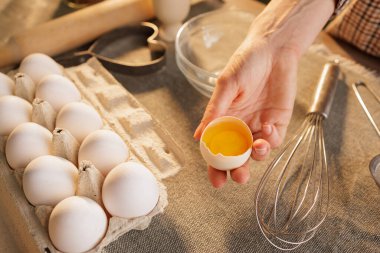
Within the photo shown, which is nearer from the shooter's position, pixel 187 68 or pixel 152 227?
pixel 152 227

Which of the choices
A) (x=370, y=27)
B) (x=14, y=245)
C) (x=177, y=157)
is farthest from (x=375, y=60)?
(x=14, y=245)

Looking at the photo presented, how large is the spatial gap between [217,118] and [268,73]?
204 mm

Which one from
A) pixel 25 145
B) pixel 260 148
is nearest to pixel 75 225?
pixel 25 145

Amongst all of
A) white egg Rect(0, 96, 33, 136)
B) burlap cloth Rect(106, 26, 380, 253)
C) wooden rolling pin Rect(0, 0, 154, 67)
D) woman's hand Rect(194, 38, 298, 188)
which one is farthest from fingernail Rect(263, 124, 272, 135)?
wooden rolling pin Rect(0, 0, 154, 67)

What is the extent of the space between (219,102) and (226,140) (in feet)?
0.24

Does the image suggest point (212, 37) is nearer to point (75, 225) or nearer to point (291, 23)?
point (291, 23)

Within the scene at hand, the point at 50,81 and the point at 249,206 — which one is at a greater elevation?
the point at 50,81

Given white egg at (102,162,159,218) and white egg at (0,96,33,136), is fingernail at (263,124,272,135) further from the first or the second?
white egg at (0,96,33,136)

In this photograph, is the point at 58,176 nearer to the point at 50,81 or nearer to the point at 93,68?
the point at 50,81

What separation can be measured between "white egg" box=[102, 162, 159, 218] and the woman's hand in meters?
0.14

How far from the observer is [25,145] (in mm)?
597

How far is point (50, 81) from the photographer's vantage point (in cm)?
71

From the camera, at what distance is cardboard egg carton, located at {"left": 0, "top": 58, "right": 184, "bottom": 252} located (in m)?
0.54

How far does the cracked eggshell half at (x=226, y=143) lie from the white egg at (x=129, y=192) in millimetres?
111
